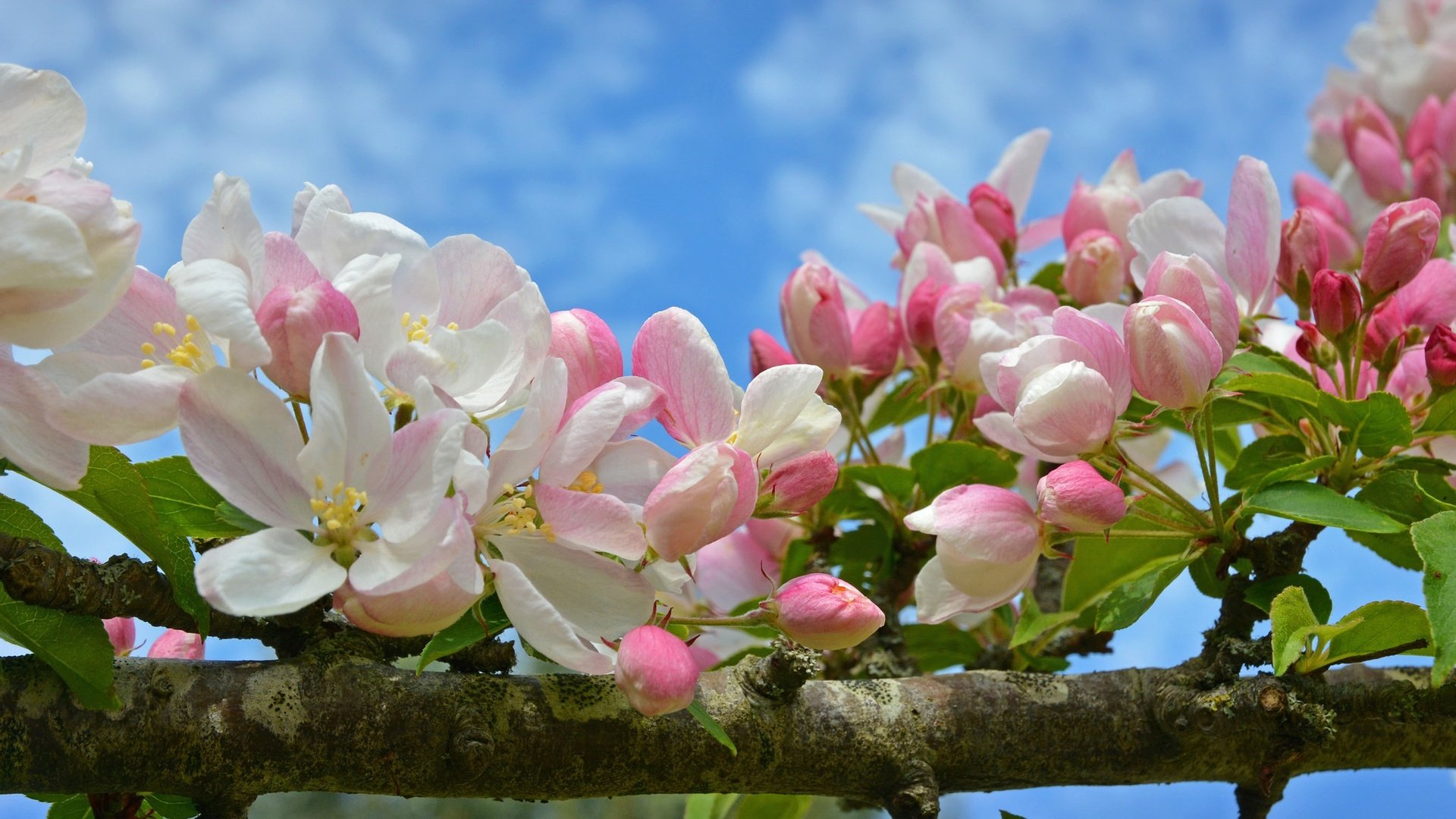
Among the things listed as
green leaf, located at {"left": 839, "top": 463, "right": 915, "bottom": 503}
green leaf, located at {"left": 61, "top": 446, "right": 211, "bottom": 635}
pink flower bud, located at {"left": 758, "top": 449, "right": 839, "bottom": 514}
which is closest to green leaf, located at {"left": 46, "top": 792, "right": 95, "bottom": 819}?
green leaf, located at {"left": 61, "top": 446, "right": 211, "bottom": 635}

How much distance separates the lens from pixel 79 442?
0.81 m

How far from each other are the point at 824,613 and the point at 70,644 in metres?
0.52

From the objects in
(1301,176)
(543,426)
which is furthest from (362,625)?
(1301,176)

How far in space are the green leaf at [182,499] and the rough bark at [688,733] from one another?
0.11 metres

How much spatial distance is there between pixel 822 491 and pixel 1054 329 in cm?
25

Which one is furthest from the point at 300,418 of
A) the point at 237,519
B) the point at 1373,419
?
the point at 1373,419

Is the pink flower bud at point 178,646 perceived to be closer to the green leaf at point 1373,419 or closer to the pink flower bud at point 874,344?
the pink flower bud at point 874,344

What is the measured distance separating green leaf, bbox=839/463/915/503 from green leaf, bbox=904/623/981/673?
236 mm


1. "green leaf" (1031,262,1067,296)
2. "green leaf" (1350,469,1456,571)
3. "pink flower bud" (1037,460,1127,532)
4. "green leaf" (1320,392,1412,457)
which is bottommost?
"pink flower bud" (1037,460,1127,532)

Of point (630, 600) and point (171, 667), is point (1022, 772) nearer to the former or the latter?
point (630, 600)

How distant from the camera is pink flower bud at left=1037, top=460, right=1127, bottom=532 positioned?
1015 millimetres

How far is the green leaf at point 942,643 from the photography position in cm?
165

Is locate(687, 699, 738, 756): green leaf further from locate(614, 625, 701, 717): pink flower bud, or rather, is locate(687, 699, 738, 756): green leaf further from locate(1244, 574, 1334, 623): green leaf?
locate(1244, 574, 1334, 623): green leaf

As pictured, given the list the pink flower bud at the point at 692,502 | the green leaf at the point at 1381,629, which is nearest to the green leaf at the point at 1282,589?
the green leaf at the point at 1381,629
